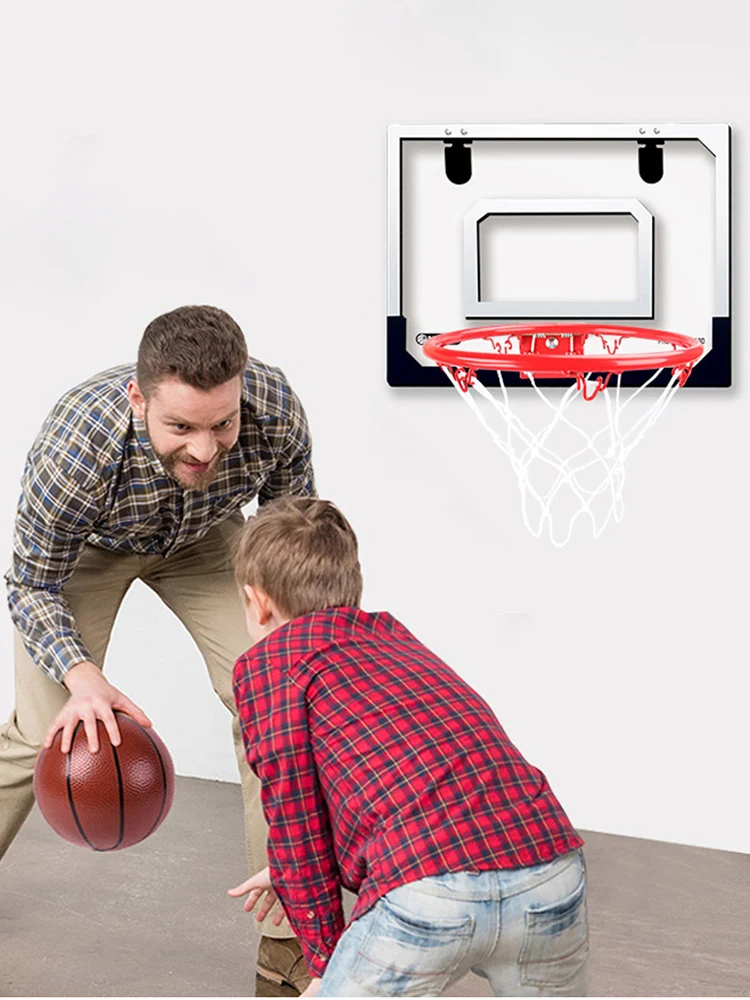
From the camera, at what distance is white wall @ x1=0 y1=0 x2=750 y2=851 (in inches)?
151

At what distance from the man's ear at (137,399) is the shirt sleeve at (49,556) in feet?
0.57

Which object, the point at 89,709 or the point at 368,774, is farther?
the point at 89,709

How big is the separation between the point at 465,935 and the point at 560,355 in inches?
71.8

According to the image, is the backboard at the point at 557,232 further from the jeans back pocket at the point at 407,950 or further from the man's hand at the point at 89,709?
the jeans back pocket at the point at 407,950

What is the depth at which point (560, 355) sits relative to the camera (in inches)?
129

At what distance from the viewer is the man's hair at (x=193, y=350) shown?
244 cm

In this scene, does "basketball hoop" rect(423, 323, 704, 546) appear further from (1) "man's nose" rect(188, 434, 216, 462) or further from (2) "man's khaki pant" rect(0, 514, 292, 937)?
(1) "man's nose" rect(188, 434, 216, 462)

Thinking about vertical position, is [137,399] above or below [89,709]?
above

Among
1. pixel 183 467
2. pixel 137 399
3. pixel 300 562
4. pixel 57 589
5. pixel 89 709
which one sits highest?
pixel 137 399

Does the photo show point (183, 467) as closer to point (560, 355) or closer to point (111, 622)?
point (111, 622)

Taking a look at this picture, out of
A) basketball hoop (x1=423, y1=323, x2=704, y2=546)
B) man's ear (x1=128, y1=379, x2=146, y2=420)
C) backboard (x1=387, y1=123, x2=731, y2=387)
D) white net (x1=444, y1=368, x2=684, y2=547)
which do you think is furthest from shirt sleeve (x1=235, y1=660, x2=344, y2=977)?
backboard (x1=387, y1=123, x2=731, y2=387)

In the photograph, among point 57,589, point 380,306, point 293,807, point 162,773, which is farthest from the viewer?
point 380,306

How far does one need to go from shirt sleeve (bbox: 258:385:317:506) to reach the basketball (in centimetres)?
61

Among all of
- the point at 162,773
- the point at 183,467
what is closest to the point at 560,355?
the point at 183,467
